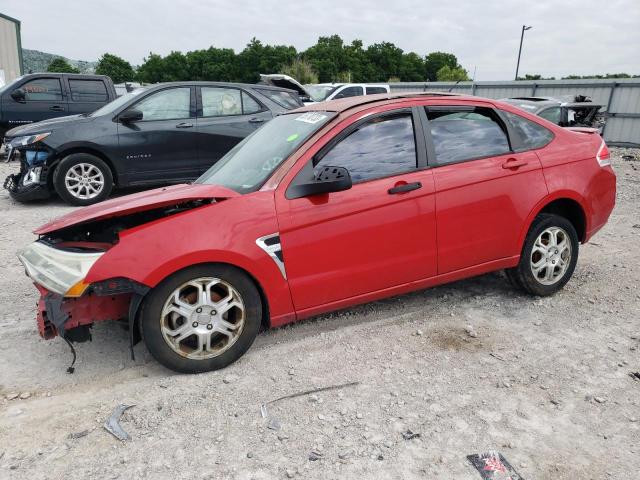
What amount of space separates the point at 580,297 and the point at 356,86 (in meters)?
12.6

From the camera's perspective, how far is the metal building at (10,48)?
3088cm

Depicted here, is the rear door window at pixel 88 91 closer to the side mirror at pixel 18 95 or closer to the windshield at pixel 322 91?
the side mirror at pixel 18 95

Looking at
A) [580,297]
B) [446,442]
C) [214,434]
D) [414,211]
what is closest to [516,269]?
[580,297]

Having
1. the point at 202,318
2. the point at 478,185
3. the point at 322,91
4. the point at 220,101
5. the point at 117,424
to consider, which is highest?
the point at 322,91

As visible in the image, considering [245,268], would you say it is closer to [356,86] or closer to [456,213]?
[456,213]

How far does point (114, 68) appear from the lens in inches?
3371

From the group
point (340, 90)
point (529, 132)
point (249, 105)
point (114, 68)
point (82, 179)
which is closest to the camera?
point (529, 132)

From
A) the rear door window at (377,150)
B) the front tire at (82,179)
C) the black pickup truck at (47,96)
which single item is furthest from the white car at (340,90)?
the rear door window at (377,150)

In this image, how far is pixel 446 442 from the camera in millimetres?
2479

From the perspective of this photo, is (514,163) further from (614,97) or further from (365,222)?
(614,97)

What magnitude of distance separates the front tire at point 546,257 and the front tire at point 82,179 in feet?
19.3

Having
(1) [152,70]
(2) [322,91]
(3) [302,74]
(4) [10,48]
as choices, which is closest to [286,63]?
(1) [152,70]

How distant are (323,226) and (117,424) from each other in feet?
5.24

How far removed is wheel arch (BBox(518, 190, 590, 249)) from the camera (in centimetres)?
389
